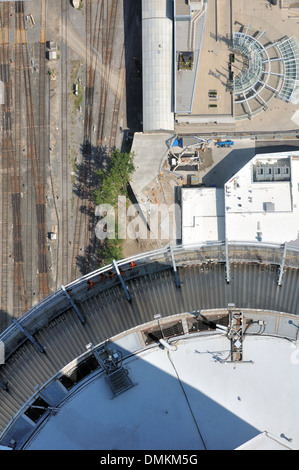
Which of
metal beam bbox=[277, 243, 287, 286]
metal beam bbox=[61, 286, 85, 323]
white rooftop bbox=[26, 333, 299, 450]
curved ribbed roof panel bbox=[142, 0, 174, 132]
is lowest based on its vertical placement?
white rooftop bbox=[26, 333, 299, 450]

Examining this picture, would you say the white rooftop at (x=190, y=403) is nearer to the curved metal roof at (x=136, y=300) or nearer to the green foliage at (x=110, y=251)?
the curved metal roof at (x=136, y=300)

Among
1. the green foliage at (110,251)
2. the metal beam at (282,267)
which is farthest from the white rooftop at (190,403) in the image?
the green foliage at (110,251)

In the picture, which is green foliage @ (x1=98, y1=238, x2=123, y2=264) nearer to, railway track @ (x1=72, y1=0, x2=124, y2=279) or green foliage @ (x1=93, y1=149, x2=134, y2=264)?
green foliage @ (x1=93, y1=149, x2=134, y2=264)

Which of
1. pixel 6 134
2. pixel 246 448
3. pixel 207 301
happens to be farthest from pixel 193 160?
pixel 246 448

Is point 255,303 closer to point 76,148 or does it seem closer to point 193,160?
point 193,160

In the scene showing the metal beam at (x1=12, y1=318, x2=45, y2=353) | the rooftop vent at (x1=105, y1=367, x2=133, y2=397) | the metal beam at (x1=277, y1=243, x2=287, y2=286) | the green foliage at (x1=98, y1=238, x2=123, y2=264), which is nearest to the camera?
the rooftop vent at (x1=105, y1=367, x2=133, y2=397)

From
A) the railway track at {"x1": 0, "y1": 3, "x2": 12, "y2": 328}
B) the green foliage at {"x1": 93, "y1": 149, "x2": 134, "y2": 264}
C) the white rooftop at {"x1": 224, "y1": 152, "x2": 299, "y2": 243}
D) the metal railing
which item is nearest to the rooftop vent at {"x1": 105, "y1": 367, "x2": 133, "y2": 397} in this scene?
the metal railing
